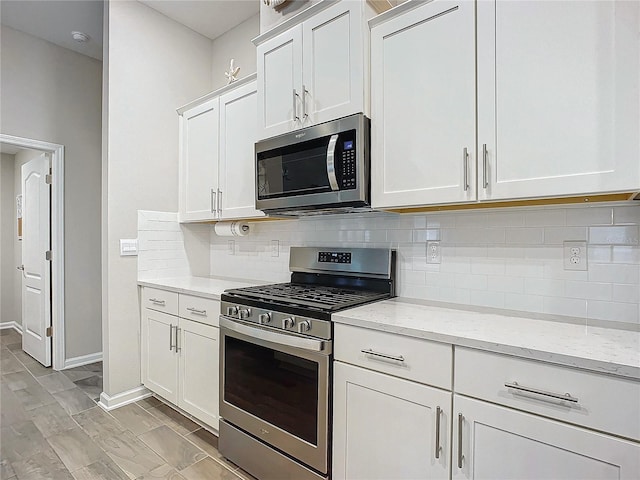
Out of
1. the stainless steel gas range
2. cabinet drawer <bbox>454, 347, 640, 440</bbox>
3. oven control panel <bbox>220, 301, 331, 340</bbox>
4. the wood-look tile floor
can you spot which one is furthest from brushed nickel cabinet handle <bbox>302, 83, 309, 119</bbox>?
the wood-look tile floor

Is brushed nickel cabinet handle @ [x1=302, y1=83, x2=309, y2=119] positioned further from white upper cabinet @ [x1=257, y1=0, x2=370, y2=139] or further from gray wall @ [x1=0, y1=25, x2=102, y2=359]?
A: gray wall @ [x1=0, y1=25, x2=102, y2=359]

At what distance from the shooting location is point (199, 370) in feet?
7.36

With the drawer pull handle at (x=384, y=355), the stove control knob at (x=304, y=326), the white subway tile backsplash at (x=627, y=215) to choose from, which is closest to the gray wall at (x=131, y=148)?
the stove control knob at (x=304, y=326)

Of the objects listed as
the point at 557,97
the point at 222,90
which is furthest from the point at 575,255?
the point at 222,90

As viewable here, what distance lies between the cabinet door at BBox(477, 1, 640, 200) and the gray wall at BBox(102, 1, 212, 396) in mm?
2454

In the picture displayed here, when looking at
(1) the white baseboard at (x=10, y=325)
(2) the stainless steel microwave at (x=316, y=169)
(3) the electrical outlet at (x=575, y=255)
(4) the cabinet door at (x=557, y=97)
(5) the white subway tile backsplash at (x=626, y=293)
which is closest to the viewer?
(4) the cabinet door at (x=557, y=97)

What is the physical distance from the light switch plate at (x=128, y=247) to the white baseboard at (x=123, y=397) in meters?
1.04

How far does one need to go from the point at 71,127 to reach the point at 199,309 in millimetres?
2652

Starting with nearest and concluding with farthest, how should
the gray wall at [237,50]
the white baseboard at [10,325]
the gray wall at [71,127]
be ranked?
the gray wall at [237,50] < the gray wall at [71,127] < the white baseboard at [10,325]

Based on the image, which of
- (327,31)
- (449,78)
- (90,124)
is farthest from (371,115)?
(90,124)

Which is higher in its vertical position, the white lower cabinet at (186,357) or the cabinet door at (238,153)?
the cabinet door at (238,153)

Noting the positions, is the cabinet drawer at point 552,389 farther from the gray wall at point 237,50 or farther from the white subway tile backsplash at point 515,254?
the gray wall at point 237,50

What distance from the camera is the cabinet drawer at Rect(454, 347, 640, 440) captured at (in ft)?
3.19

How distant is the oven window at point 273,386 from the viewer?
161 centimetres
